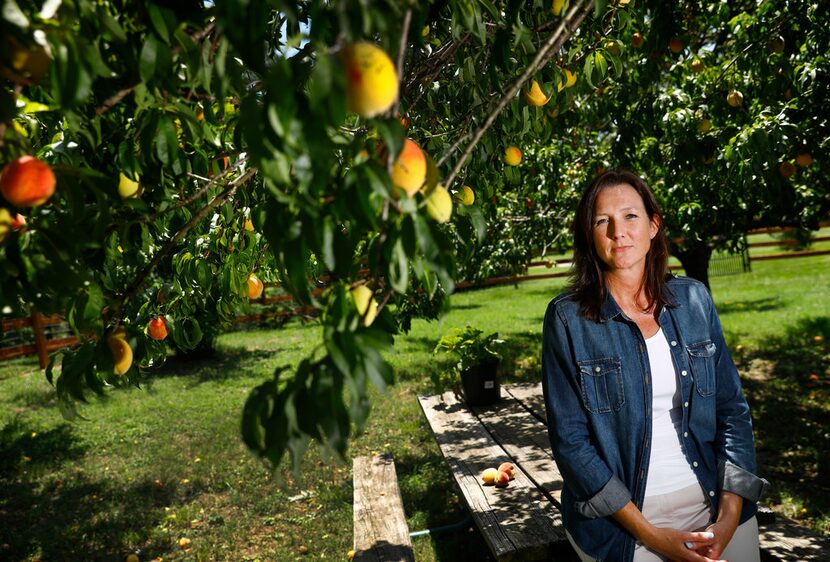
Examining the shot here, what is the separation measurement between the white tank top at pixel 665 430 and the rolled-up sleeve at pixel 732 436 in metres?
0.12

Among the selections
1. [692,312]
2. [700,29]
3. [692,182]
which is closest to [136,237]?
[692,312]

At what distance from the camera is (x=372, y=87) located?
2.58 feet

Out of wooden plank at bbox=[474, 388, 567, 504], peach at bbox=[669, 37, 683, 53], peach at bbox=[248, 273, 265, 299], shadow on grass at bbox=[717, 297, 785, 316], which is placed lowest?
shadow on grass at bbox=[717, 297, 785, 316]

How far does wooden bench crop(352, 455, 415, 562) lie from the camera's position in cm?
263

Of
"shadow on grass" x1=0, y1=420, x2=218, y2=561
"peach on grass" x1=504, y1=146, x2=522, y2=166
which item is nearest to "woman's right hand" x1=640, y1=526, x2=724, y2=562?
"peach on grass" x1=504, y1=146, x2=522, y2=166

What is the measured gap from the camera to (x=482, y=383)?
449 cm

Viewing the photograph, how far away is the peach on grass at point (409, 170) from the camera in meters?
0.86

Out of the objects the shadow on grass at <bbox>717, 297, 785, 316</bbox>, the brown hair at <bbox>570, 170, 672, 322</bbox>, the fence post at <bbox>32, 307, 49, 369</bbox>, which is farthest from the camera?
the shadow on grass at <bbox>717, 297, 785, 316</bbox>

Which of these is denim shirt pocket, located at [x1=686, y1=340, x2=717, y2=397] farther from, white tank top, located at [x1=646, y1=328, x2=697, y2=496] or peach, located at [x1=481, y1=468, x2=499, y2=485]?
peach, located at [x1=481, y1=468, x2=499, y2=485]

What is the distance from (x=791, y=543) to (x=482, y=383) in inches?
92.8

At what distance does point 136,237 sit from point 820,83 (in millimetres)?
3905

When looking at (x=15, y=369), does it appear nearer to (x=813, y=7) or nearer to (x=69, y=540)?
(x=69, y=540)

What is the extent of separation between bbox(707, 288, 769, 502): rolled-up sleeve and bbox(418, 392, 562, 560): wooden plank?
83 centimetres

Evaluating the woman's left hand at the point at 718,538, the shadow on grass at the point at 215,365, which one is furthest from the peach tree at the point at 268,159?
the shadow on grass at the point at 215,365
